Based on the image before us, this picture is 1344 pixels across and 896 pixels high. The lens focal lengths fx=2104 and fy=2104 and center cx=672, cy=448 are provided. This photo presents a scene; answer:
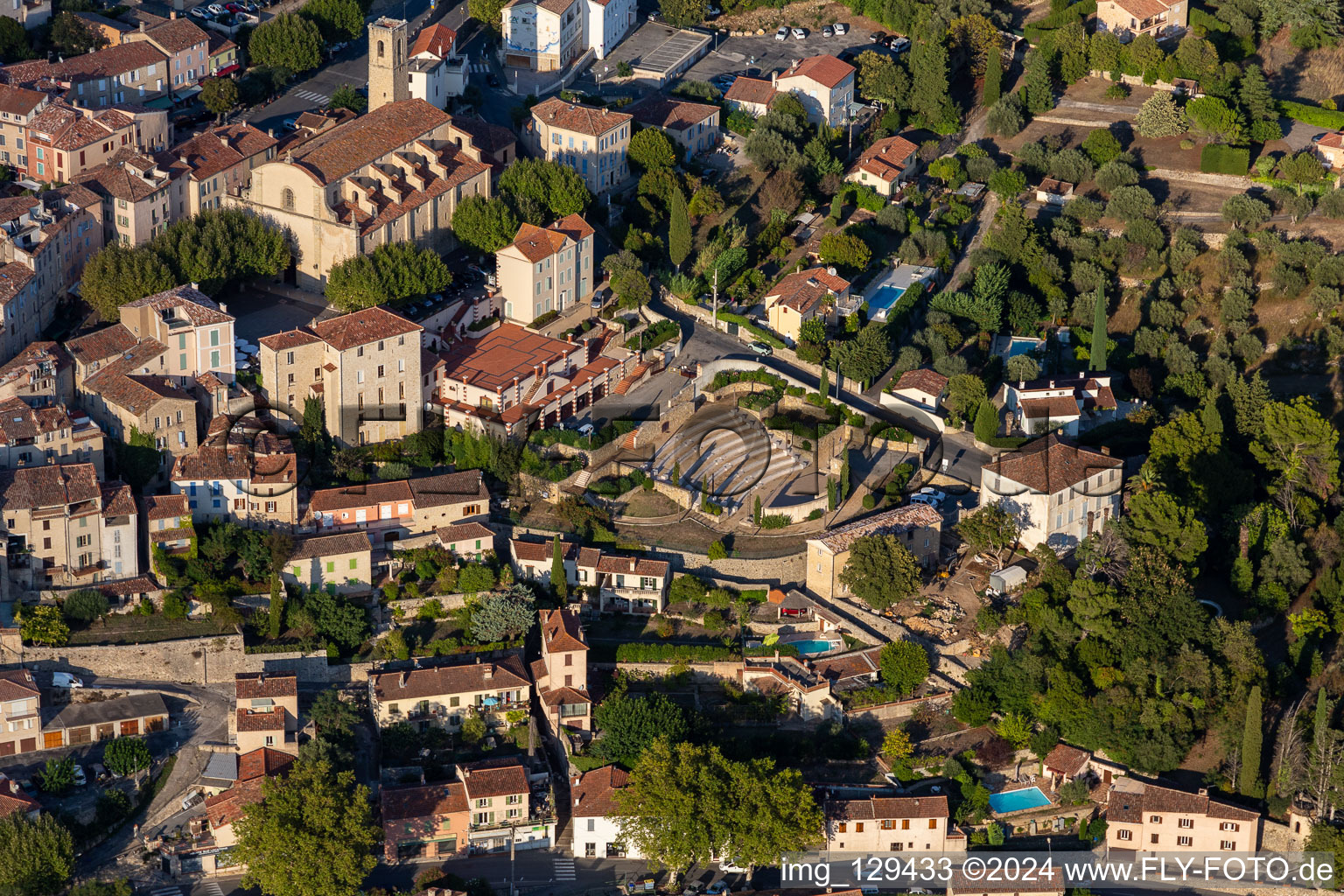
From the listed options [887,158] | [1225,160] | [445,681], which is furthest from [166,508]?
[1225,160]

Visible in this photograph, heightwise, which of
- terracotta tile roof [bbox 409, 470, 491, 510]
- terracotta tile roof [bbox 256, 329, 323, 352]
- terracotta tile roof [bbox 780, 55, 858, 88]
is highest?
terracotta tile roof [bbox 780, 55, 858, 88]

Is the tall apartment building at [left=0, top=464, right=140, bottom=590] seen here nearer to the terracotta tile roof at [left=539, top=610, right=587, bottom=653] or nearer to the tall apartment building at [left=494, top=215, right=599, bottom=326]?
the terracotta tile roof at [left=539, top=610, right=587, bottom=653]

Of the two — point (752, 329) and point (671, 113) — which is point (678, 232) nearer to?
point (752, 329)

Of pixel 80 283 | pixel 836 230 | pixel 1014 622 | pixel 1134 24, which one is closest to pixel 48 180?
pixel 80 283

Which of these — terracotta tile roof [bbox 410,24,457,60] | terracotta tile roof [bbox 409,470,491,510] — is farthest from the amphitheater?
terracotta tile roof [bbox 410,24,457,60]

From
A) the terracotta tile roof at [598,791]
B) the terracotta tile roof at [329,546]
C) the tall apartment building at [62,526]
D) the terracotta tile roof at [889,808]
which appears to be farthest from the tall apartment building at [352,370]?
the terracotta tile roof at [889,808]

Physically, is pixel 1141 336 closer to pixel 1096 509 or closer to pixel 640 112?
pixel 1096 509
